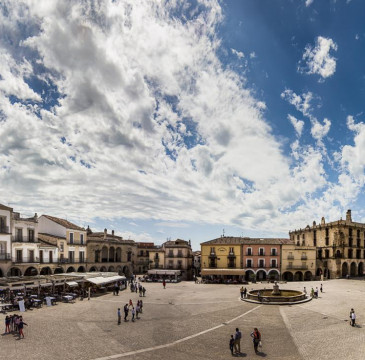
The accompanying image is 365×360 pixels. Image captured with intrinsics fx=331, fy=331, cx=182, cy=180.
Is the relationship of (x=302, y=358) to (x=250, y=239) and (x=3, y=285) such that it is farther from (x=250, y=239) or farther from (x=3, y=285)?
(x=250, y=239)

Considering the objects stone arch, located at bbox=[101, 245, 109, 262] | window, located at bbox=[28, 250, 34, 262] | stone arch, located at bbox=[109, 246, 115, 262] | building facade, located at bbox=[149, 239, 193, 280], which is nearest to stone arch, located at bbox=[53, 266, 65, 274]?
window, located at bbox=[28, 250, 34, 262]

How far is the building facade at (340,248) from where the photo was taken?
63938 millimetres

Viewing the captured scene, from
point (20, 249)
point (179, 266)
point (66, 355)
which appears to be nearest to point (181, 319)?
point (66, 355)

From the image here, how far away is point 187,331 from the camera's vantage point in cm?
2225

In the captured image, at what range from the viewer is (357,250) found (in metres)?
66.9

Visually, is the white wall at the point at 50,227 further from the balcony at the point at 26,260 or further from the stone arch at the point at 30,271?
the balcony at the point at 26,260

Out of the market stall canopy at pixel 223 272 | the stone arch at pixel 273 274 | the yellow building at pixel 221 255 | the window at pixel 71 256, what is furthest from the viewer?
the yellow building at pixel 221 255

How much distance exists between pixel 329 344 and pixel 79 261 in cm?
4303

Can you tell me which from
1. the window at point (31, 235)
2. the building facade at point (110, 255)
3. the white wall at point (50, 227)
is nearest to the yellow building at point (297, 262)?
the building facade at point (110, 255)

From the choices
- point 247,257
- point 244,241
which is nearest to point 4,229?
point 247,257

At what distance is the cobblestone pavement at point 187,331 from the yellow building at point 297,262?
26719mm

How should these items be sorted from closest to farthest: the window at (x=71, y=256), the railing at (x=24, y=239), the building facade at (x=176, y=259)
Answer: the railing at (x=24, y=239)
the window at (x=71, y=256)
the building facade at (x=176, y=259)

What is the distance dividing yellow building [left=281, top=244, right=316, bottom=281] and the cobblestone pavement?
26.7m

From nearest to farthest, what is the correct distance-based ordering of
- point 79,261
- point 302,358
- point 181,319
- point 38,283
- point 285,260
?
point 302,358, point 181,319, point 38,283, point 79,261, point 285,260
